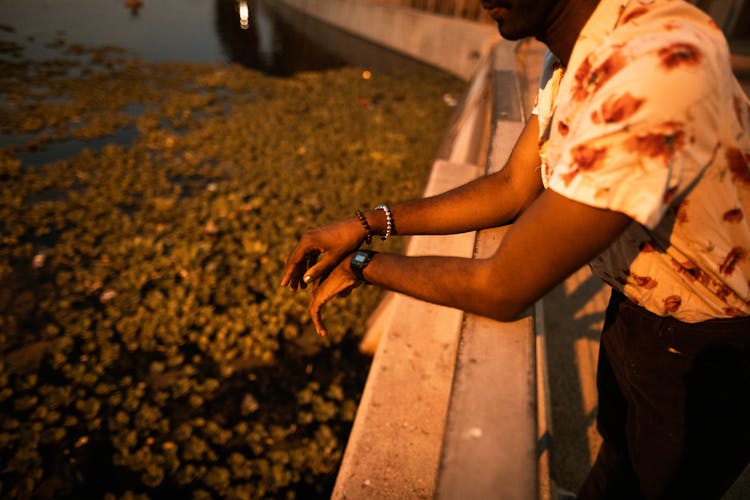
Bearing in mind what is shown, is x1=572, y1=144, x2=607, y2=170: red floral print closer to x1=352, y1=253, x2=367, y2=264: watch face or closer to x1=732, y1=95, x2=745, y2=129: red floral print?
x1=732, y1=95, x2=745, y2=129: red floral print

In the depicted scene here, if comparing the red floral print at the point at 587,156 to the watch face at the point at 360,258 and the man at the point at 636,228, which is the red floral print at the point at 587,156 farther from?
the watch face at the point at 360,258

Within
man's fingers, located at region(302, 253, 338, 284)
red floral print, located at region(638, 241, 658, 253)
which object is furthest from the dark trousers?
man's fingers, located at region(302, 253, 338, 284)

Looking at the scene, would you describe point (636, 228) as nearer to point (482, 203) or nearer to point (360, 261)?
point (482, 203)

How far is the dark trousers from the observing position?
138cm

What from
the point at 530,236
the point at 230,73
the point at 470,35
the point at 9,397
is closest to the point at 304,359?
the point at 9,397

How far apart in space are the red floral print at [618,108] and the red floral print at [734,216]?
0.47m

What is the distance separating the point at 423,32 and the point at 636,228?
1896 cm

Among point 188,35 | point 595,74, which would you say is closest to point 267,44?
point 188,35

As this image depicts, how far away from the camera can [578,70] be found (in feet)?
3.80

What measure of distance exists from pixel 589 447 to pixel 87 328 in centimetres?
476

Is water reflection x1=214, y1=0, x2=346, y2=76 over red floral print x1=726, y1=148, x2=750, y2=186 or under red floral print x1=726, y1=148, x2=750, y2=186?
under

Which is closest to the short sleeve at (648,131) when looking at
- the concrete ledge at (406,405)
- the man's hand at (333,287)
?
the man's hand at (333,287)

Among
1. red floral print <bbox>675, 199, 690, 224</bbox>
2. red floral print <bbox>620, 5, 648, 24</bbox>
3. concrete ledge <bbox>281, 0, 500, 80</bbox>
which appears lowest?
concrete ledge <bbox>281, 0, 500, 80</bbox>

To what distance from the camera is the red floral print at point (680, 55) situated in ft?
3.01
